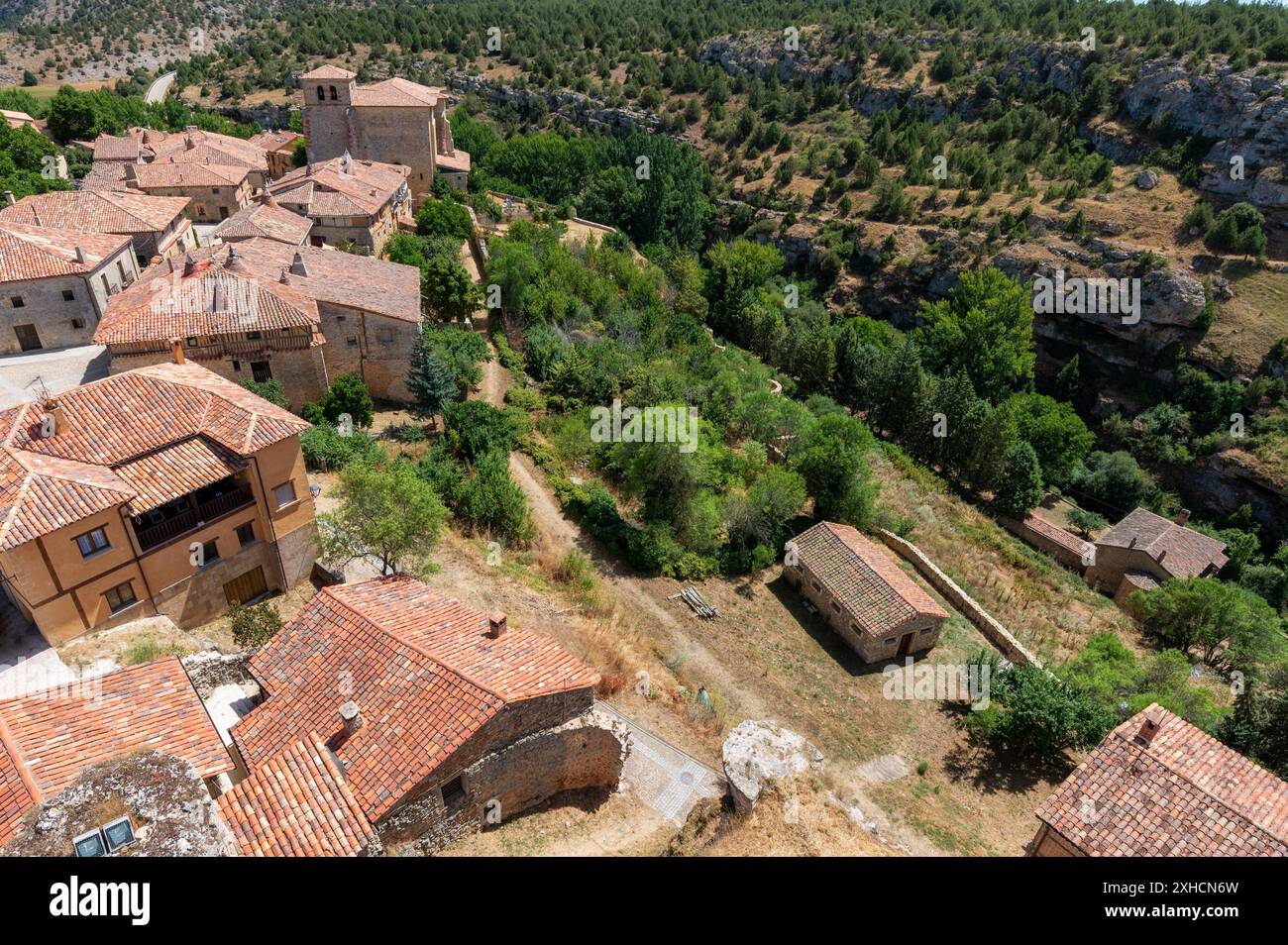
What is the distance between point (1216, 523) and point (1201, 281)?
2559cm

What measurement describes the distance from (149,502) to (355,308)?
20.0 m

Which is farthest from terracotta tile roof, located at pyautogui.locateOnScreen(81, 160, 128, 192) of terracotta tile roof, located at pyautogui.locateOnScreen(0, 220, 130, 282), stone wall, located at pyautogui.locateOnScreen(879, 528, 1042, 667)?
stone wall, located at pyautogui.locateOnScreen(879, 528, 1042, 667)

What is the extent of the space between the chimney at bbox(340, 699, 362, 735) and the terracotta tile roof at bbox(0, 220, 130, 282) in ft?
112

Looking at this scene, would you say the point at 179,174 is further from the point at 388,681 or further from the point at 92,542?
the point at 388,681

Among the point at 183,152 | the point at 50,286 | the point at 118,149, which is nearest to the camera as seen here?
the point at 50,286

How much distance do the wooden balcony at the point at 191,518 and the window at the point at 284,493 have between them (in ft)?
2.58

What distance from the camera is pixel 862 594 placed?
33.0 meters

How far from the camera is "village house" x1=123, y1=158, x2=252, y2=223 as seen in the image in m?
59.5

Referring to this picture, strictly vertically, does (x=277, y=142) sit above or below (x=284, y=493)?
above

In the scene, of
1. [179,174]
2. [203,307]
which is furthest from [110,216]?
[203,307]

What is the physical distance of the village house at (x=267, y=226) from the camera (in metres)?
47.2

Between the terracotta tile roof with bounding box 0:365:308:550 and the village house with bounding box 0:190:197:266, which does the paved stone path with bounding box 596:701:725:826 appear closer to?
the terracotta tile roof with bounding box 0:365:308:550

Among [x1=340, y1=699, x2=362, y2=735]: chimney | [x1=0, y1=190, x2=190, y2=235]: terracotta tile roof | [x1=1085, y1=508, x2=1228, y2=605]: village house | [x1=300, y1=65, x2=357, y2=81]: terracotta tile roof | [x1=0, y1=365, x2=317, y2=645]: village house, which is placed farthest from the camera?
[x1=300, y1=65, x2=357, y2=81]: terracotta tile roof

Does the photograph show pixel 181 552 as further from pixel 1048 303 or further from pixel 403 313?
pixel 1048 303
